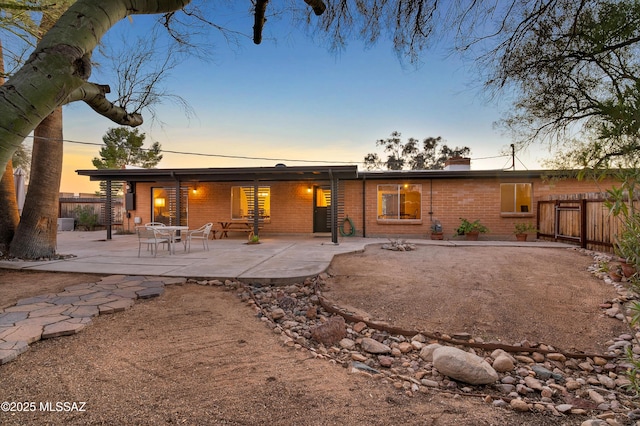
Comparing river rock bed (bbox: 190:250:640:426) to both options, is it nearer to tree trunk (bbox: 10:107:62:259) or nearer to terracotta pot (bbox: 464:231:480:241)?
tree trunk (bbox: 10:107:62:259)

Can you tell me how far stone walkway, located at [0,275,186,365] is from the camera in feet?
9.87

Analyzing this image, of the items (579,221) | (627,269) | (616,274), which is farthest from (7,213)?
(579,221)

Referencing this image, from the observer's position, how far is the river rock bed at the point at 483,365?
105 inches

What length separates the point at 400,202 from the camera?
12352mm

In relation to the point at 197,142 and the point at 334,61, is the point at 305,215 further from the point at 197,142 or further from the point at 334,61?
the point at 334,61

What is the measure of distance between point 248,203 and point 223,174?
119 inches

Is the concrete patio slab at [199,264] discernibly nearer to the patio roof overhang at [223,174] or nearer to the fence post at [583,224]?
the patio roof overhang at [223,174]

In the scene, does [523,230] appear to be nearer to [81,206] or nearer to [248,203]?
[248,203]

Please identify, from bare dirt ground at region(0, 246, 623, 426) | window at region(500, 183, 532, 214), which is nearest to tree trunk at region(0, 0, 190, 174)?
bare dirt ground at region(0, 246, 623, 426)

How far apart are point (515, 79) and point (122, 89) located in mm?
3966

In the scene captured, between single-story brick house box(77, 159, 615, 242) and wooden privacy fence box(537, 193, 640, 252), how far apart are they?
76 centimetres

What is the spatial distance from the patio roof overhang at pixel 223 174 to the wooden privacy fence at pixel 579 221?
6.29 meters

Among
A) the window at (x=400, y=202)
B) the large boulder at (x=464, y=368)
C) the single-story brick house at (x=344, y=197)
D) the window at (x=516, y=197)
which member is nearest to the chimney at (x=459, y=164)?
the single-story brick house at (x=344, y=197)

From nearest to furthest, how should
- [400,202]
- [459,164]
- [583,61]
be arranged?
[583,61]
[400,202]
[459,164]
